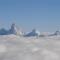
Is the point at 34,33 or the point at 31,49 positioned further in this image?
the point at 31,49

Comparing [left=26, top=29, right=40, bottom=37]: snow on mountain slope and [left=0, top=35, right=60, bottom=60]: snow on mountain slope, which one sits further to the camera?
[left=0, top=35, right=60, bottom=60]: snow on mountain slope

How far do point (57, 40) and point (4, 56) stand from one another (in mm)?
1154

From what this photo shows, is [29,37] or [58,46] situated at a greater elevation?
[29,37]

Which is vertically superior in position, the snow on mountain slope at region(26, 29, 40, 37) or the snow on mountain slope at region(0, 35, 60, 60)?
the snow on mountain slope at region(26, 29, 40, 37)

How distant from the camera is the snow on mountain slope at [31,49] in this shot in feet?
11.1

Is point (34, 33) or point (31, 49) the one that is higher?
point (34, 33)

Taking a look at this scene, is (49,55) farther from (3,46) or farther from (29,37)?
(3,46)

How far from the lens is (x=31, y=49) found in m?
3.52

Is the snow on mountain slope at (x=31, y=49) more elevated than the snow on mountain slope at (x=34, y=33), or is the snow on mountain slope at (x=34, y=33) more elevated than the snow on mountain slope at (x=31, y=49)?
the snow on mountain slope at (x=34, y=33)

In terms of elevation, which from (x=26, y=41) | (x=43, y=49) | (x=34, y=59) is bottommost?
(x=34, y=59)

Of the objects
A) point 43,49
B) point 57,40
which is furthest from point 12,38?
point 57,40

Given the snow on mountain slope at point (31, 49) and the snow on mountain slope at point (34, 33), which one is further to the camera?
the snow on mountain slope at point (31, 49)

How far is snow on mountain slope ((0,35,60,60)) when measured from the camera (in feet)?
11.1

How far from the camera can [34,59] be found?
144 inches
